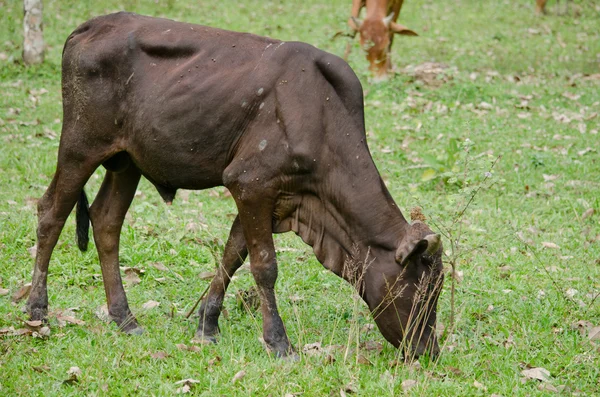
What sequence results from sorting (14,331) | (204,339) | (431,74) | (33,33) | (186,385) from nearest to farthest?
1. (186,385)
2. (14,331)
3. (204,339)
4. (33,33)
5. (431,74)

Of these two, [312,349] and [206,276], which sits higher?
[312,349]

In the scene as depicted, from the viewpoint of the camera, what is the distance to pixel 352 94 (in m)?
5.54

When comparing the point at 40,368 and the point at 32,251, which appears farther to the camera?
the point at 32,251

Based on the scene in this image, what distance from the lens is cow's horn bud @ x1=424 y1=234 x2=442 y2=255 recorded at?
202 inches

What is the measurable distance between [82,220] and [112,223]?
0.34 metres

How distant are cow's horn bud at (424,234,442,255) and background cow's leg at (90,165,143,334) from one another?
2.34m

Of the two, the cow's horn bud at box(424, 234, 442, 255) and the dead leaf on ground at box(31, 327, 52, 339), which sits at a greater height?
the cow's horn bud at box(424, 234, 442, 255)

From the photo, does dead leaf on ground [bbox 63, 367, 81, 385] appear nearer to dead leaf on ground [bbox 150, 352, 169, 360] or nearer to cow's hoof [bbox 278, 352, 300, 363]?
dead leaf on ground [bbox 150, 352, 169, 360]

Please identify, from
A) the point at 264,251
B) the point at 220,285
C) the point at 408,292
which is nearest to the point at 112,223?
the point at 220,285

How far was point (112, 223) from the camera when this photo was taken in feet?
20.7

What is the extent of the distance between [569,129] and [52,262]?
25.2 ft

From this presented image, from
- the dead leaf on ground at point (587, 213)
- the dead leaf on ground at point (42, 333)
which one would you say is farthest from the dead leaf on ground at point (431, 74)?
the dead leaf on ground at point (42, 333)

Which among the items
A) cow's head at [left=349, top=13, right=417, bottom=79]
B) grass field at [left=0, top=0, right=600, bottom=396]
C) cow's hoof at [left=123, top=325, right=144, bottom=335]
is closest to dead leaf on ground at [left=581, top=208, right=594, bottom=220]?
grass field at [left=0, top=0, right=600, bottom=396]

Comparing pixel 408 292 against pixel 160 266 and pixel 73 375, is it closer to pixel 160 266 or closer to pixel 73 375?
pixel 73 375
